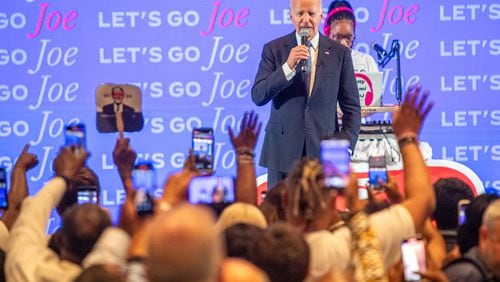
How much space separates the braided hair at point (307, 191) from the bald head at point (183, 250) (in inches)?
51.8

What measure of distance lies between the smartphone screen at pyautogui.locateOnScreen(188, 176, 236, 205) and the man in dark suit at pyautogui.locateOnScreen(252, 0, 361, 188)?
165 centimetres

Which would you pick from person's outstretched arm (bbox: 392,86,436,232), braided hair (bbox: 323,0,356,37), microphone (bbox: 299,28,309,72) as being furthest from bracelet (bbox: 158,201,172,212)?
braided hair (bbox: 323,0,356,37)

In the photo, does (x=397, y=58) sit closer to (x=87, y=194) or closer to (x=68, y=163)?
(x=87, y=194)

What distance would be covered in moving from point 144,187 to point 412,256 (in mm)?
990

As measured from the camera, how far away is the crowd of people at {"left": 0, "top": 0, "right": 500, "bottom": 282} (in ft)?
8.12

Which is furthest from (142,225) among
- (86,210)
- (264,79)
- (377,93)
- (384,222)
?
(377,93)

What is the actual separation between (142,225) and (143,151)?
5176mm

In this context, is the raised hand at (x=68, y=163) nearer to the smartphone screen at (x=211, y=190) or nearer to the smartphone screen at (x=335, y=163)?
the smartphone screen at (x=211, y=190)

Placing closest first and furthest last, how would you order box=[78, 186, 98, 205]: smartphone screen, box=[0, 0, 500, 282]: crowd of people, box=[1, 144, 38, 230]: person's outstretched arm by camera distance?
box=[0, 0, 500, 282]: crowd of people < box=[78, 186, 98, 205]: smartphone screen < box=[1, 144, 38, 230]: person's outstretched arm

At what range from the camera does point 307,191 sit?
368cm

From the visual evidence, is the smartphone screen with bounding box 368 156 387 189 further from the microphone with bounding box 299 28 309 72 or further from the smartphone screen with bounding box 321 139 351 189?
the microphone with bounding box 299 28 309 72

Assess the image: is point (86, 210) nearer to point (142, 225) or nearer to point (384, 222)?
point (142, 225)

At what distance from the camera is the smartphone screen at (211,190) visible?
162 inches

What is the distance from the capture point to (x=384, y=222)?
11.6ft
